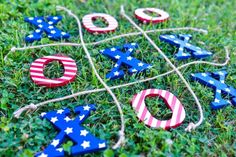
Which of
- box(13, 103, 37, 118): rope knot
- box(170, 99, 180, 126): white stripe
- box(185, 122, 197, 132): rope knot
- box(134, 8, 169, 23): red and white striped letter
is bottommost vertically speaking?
box(185, 122, 197, 132): rope knot

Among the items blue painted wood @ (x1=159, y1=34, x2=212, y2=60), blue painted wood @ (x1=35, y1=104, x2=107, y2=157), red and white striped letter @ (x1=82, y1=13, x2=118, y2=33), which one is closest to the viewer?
blue painted wood @ (x1=35, y1=104, x2=107, y2=157)

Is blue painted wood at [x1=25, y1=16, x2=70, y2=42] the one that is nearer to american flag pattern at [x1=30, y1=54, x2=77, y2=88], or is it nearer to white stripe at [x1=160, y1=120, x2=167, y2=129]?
american flag pattern at [x1=30, y1=54, x2=77, y2=88]

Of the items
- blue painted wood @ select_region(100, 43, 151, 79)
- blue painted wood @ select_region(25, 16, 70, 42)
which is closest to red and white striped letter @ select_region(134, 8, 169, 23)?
blue painted wood @ select_region(100, 43, 151, 79)

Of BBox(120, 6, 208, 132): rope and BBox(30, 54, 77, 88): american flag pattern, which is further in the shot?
BBox(30, 54, 77, 88): american flag pattern

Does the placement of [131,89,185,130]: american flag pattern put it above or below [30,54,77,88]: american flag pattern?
below

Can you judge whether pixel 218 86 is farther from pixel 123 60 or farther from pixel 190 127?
pixel 123 60

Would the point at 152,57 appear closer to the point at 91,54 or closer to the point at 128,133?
the point at 91,54

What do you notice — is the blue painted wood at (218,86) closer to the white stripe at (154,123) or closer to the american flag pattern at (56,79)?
the white stripe at (154,123)
